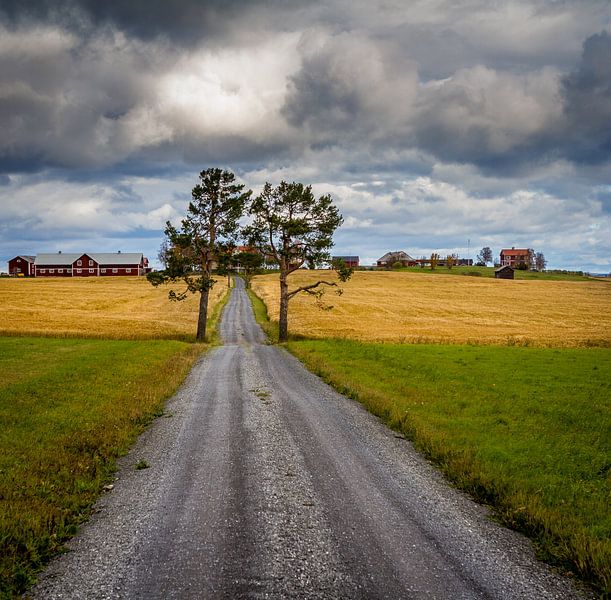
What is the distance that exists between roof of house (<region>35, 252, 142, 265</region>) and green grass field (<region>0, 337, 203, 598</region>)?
454 ft

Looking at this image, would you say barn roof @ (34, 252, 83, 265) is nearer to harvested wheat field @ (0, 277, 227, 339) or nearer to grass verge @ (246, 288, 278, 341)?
harvested wheat field @ (0, 277, 227, 339)

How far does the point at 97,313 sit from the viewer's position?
63969 millimetres

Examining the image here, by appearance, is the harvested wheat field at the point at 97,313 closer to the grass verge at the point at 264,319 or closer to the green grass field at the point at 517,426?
the grass verge at the point at 264,319

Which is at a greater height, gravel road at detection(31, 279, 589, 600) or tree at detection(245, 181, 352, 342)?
tree at detection(245, 181, 352, 342)

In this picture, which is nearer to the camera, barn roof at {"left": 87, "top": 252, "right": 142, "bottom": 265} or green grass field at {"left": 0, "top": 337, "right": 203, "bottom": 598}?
green grass field at {"left": 0, "top": 337, "right": 203, "bottom": 598}

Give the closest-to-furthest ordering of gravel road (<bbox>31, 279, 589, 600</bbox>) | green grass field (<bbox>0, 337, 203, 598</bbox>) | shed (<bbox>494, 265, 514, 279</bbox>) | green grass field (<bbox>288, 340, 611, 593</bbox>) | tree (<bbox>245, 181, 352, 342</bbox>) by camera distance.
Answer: gravel road (<bbox>31, 279, 589, 600</bbox>), green grass field (<bbox>0, 337, 203, 598</bbox>), green grass field (<bbox>288, 340, 611, 593</bbox>), tree (<bbox>245, 181, 352, 342</bbox>), shed (<bbox>494, 265, 514, 279</bbox>)

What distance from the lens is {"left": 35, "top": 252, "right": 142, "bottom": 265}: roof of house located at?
159250 millimetres

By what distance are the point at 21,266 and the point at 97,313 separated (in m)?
124

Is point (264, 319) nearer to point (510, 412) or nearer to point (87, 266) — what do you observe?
point (510, 412)

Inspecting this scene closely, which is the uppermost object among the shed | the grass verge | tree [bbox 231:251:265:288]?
the shed

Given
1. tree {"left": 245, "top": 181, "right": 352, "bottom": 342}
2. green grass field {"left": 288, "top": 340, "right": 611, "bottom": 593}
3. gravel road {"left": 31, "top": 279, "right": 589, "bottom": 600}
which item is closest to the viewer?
gravel road {"left": 31, "top": 279, "right": 589, "bottom": 600}

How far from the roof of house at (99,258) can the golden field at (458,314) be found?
234ft

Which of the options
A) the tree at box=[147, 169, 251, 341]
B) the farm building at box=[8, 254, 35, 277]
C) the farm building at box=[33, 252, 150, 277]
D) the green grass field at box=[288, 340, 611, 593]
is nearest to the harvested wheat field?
the tree at box=[147, 169, 251, 341]

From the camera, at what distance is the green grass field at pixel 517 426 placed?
8742 millimetres
